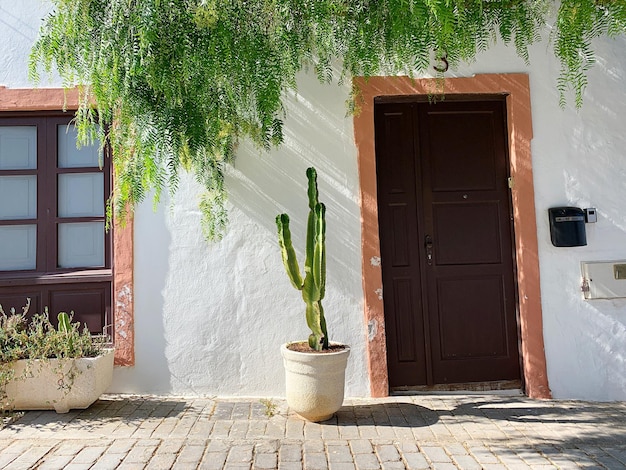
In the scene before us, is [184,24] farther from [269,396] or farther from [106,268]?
[269,396]

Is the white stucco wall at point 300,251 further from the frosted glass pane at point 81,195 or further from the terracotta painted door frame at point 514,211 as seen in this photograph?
the frosted glass pane at point 81,195

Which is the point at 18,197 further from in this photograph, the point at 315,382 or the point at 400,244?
the point at 400,244

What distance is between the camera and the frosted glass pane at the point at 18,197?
16.7 feet

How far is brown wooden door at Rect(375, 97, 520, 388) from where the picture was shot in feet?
16.4

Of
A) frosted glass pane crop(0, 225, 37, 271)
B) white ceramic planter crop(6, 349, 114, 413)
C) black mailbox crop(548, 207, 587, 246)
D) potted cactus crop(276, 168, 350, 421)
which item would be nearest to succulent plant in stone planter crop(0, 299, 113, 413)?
white ceramic planter crop(6, 349, 114, 413)

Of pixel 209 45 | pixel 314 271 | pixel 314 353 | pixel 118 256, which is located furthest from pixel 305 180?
pixel 209 45

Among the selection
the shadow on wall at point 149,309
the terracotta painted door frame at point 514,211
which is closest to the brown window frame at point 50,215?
the shadow on wall at point 149,309

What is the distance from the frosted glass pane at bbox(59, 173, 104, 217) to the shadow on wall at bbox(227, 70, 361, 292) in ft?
3.99

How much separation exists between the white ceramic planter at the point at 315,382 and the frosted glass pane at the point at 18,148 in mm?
2973

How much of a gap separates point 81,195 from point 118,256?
2.42 feet

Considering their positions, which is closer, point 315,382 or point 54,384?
point 315,382

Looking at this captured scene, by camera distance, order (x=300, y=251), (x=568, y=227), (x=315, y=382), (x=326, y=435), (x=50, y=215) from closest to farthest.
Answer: (x=326, y=435) → (x=315, y=382) → (x=568, y=227) → (x=300, y=251) → (x=50, y=215)

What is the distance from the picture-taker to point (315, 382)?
4051mm

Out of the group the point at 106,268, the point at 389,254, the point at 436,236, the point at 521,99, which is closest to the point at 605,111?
the point at 521,99
